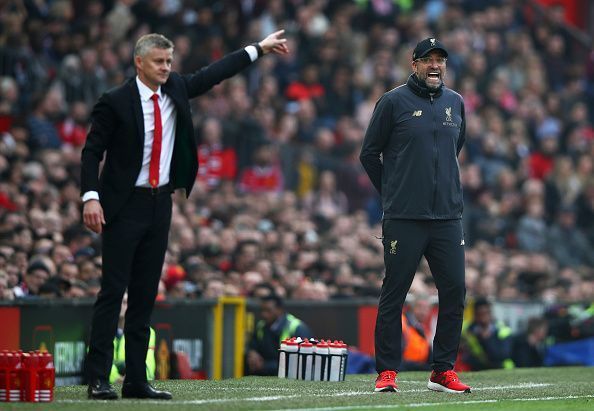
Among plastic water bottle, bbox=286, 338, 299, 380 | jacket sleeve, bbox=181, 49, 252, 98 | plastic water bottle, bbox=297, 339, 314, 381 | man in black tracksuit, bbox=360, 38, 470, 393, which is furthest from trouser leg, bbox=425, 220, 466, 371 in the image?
plastic water bottle, bbox=286, 338, 299, 380

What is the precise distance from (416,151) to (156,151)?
188 centimetres

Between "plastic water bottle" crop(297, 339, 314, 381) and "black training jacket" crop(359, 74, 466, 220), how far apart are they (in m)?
2.44

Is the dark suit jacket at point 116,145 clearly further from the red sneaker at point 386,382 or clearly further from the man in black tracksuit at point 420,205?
the red sneaker at point 386,382

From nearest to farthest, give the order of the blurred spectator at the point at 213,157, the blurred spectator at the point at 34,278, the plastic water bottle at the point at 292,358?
the plastic water bottle at the point at 292,358 < the blurred spectator at the point at 34,278 < the blurred spectator at the point at 213,157

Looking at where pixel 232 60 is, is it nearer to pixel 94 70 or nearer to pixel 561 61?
pixel 94 70

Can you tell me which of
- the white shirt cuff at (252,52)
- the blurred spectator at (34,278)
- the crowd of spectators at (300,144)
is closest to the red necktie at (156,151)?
the white shirt cuff at (252,52)

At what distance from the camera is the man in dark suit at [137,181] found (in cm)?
835

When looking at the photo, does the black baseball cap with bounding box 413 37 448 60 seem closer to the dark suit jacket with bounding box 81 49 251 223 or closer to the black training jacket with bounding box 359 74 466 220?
the black training jacket with bounding box 359 74 466 220

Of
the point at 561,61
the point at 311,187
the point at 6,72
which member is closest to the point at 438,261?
the point at 6,72

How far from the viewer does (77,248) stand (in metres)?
14.6

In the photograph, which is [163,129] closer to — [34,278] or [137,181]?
[137,181]

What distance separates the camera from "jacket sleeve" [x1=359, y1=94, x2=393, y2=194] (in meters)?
9.51

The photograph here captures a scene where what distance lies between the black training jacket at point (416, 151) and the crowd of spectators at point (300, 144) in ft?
14.3

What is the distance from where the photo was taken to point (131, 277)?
8539 mm
